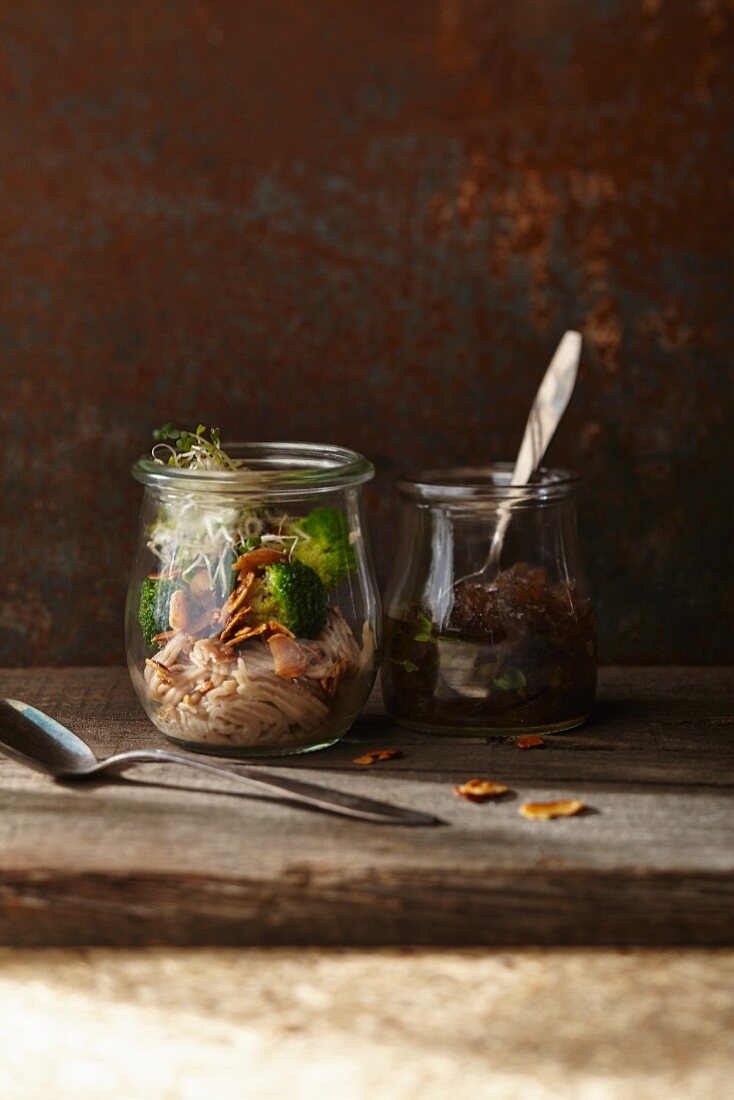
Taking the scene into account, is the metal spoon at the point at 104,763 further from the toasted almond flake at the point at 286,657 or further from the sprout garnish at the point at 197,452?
the sprout garnish at the point at 197,452

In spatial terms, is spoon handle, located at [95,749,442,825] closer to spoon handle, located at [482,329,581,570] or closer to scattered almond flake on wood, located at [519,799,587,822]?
scattered almond flake on wood, located at [519,799,587,822]

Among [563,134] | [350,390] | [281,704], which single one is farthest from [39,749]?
[563,134]

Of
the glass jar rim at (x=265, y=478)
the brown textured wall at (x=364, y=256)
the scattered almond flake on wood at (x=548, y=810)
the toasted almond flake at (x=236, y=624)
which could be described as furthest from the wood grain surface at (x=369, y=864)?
the brown textured wall at (x=364, y=256)

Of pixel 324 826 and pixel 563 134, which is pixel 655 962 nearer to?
pixel 324 826

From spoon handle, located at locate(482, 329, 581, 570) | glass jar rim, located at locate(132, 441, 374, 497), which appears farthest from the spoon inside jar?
glass jar rim, located at locate(132, 441, 374, 497)

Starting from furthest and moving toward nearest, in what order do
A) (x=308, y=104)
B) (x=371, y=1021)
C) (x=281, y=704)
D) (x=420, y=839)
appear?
(x=308, y=104)
(x=281, y=704)
(x=420, y=839)
(x=371, y=1021)

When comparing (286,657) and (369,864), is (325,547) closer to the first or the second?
(286,657)

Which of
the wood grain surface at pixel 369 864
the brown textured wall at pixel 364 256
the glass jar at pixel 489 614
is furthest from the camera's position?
the brown textured wall at pixel 364 256
